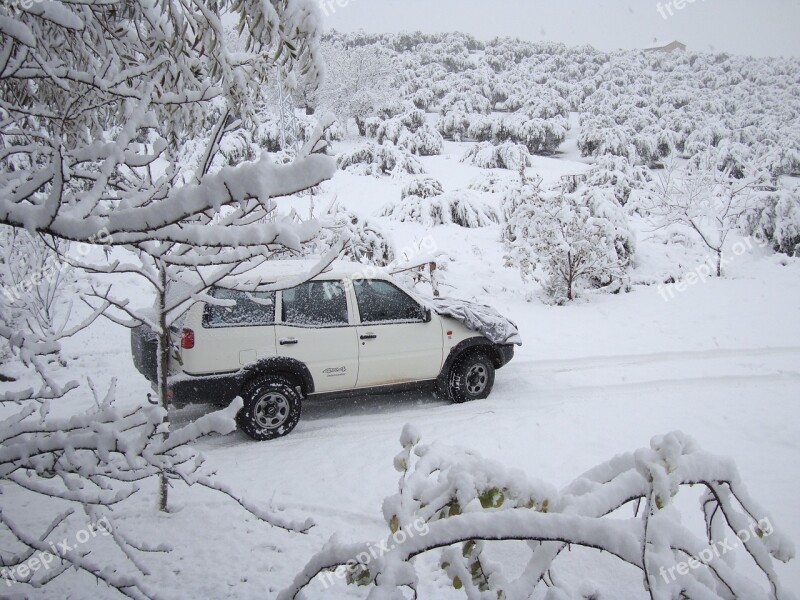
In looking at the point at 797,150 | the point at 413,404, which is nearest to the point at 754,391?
the point at 413,404

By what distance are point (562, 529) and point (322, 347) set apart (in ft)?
13.1

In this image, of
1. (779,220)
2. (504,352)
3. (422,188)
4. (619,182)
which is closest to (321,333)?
(504,352)

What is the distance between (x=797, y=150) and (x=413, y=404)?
2720cm

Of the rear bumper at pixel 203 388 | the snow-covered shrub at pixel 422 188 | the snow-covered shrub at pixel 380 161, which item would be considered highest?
the snow-covered shrub at pixel 380 161

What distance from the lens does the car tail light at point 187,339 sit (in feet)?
14.7

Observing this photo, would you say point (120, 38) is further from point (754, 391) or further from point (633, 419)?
point (754, 391)

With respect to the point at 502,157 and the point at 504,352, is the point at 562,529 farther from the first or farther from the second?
the point at 502,157

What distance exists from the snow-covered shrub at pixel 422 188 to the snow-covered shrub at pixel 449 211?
2.96ft

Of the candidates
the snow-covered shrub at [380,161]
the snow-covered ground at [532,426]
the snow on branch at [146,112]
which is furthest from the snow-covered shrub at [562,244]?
the snow-covered shrub at [380,161]

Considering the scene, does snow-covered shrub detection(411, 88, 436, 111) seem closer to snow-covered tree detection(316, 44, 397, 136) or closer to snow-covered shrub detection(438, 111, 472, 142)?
snow-covered tree detection(316, 44, 397, 136)

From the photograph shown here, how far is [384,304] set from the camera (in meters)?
5.45

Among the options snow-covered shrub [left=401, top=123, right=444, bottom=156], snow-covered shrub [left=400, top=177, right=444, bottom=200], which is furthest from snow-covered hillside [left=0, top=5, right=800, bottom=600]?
snow-covered shrub [left=401, top=123, right=444, bottom=156]

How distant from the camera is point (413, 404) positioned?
586 centimetres

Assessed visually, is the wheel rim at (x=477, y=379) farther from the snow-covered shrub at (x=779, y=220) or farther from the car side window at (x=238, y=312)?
the snow-covered shrub at (x=779, y=220)
